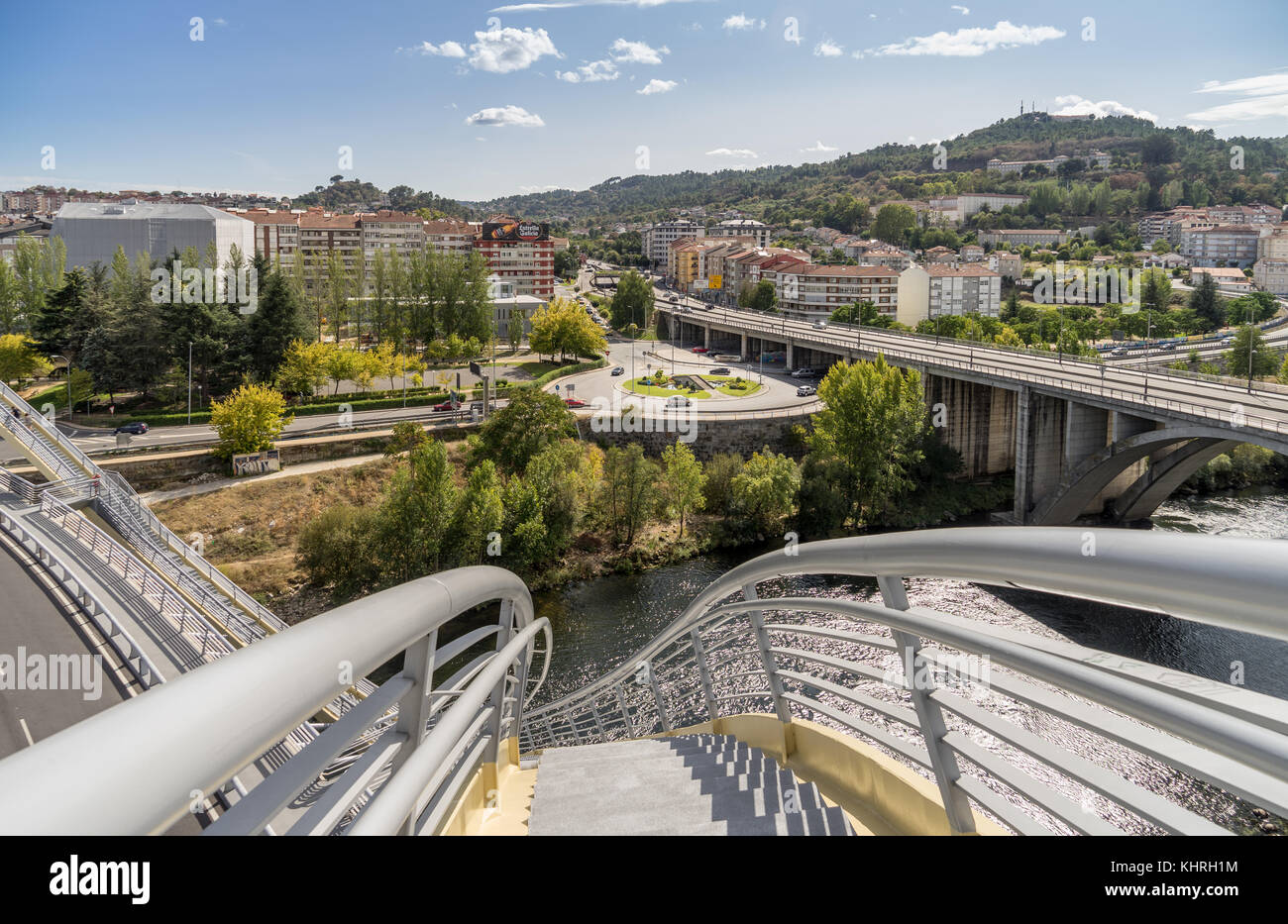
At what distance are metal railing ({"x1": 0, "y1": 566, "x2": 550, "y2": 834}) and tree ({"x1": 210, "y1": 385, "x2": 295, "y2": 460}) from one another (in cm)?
2299

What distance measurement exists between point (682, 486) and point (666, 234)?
87.3 metres

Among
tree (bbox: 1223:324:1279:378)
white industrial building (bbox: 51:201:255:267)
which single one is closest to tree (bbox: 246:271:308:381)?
white industrial building (bbox: 51:201:255:267)

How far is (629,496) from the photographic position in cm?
2155

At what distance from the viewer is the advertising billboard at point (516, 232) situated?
197ft

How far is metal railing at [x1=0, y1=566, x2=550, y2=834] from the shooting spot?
69 centimetres

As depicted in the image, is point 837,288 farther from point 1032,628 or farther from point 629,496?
point 1032,628

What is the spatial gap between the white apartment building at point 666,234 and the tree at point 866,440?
265 feet

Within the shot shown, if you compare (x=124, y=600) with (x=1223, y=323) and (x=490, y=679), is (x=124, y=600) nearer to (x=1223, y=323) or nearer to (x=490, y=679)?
(x=490, y=679)

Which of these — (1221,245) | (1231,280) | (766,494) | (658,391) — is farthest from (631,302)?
(1221,245)

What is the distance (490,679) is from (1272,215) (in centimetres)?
11794

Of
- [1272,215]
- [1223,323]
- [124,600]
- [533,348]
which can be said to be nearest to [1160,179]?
[1272,215]

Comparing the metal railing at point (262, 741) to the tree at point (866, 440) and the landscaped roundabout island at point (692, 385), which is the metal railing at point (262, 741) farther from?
the landscaped roundabout island at point (692, 385)

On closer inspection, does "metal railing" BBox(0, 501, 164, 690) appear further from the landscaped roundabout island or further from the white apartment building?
the white apartment building

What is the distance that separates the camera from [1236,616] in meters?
0.94
